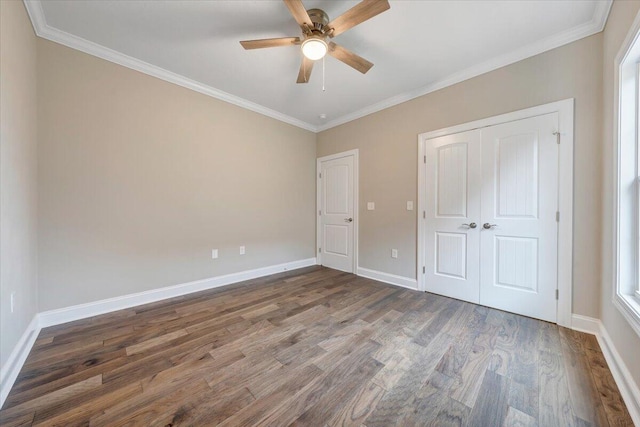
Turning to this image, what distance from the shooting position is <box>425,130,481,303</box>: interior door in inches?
103

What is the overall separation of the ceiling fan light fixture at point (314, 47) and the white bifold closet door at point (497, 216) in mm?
1803

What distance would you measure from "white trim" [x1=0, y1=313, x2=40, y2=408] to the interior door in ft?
11.8

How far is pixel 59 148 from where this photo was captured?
7.07ft

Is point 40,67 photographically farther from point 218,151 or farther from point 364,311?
point 364,311

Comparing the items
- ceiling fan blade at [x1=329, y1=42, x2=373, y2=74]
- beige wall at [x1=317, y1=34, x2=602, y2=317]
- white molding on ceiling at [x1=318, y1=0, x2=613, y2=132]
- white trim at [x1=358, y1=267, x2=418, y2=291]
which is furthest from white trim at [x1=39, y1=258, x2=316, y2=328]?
white molding on ceiling at [x1=318, y1=0, x2=613, y2=132]

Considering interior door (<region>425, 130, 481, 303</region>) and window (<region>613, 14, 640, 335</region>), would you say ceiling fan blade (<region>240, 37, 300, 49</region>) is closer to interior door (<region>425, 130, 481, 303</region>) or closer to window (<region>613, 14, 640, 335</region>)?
interior door (<region>425, 130, 481, 303</region>)

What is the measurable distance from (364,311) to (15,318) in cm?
271

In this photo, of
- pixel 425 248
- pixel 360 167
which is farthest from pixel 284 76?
pixel 425 248

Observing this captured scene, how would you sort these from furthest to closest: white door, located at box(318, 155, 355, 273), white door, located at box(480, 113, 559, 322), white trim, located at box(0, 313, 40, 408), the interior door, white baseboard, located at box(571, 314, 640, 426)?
white door, located at box(318, 155, 355, 273) → the interior door → white door, located at box(480, 113, 559, 322) → white trim, located at box(0, 313, 40, 408) → white baseboard, located at box(571, 314, 640, 426)

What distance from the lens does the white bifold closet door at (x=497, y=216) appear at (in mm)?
2191

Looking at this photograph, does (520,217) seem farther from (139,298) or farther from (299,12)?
(139,298)

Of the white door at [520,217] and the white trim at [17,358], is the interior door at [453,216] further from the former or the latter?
the white trim at [17,358]

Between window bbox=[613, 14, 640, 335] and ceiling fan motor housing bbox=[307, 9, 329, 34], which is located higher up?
ceiling fan motor housing bbox=[307, 9, 329, 34]

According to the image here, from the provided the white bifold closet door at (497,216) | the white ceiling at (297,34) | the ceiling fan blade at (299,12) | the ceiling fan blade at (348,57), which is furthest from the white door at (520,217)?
the ceiling fan blade at (299,12)
